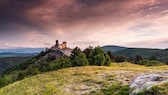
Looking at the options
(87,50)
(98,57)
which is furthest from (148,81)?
(87,50)

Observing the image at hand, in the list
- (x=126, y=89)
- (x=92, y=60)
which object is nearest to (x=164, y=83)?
(x=126, y=89)

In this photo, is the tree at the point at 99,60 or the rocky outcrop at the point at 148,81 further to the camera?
the tree at the point at 99,60

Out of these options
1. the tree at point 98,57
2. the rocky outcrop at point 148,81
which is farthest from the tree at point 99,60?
the rocky outcrop at point 148,81

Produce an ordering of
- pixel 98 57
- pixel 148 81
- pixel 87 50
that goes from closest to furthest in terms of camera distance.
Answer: pixel 148 81
pixel 98 57
pixel 87 50

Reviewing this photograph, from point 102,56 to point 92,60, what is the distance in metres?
4.15

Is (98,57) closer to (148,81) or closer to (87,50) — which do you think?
(87,50)

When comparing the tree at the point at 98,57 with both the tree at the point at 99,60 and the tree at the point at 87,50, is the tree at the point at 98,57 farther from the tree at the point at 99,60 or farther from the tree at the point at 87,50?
the tree at the point at 87,50

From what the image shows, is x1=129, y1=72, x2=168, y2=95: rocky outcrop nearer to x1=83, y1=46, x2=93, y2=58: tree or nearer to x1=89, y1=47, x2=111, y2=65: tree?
x1=89, y1=47, x2=111, y2=65: tree

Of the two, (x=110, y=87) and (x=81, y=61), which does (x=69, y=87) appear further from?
(x=81, y=61)

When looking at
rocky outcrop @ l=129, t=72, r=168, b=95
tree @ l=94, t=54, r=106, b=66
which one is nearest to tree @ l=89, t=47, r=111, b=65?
tree @ l=94, t=54, r=106, b=66

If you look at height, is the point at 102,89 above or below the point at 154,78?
below

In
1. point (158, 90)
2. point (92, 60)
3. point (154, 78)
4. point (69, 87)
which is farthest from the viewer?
point (92, 60)

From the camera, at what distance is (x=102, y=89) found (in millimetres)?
28953

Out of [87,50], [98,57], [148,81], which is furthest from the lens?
[87,50]
